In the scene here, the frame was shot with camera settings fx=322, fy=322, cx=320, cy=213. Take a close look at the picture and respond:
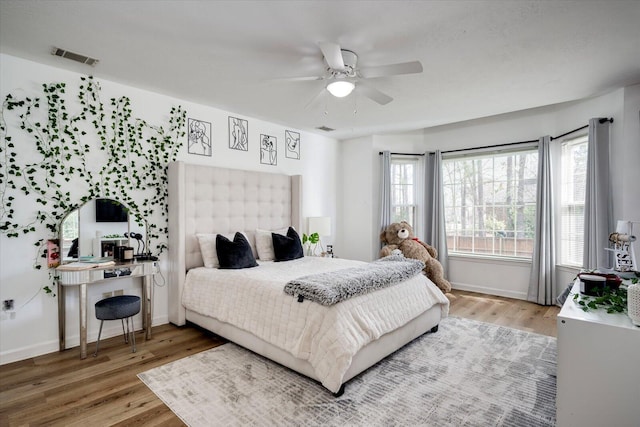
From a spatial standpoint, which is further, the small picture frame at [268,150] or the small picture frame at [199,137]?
the small picture frame at [268,150]

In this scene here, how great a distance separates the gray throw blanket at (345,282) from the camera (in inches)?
92.0

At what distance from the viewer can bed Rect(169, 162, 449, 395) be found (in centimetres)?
232

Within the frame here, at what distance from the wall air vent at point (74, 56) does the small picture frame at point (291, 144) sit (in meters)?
2.63

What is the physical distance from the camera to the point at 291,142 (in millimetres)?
5090

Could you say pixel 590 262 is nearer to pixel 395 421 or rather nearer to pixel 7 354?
pixel 395 421

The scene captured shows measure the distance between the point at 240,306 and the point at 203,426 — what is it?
1.06m

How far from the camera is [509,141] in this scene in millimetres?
4816

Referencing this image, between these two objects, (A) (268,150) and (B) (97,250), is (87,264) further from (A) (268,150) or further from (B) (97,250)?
(A) (268,150)

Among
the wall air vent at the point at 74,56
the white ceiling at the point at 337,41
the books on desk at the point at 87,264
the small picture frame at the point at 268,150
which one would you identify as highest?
the wall air vent at the point at 74,56

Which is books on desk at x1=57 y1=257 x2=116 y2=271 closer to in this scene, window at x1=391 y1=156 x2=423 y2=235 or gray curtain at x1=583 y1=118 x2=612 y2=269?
window at x1=391 y1=156 x2=423 y2=235

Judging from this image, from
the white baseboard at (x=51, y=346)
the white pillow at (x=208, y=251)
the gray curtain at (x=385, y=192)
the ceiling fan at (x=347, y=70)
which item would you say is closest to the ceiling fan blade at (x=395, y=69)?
the ceiling fan at (x=347, y=70)

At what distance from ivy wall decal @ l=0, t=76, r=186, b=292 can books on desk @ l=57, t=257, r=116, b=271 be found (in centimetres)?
30

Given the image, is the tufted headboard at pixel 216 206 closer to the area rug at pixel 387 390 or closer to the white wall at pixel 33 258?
the white wall at pixel 33 258

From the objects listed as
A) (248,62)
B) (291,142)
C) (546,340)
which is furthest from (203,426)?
(291,142)
